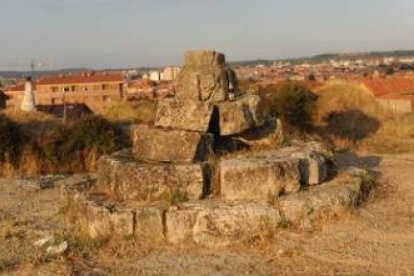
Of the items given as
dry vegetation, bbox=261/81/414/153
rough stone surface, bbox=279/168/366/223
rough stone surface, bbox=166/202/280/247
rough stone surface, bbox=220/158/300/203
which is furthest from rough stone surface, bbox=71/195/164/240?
dry vegetation, bbox=261/81/414/153

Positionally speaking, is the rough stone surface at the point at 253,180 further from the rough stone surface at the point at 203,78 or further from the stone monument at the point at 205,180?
the rough stone surface at the point at 203,78

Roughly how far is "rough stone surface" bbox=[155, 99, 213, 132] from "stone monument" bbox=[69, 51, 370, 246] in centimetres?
1

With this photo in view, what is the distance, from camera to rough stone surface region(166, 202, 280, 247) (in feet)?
20.3

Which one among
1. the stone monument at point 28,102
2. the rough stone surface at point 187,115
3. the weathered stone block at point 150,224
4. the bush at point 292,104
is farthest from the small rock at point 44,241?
the stone monument at point 28,102

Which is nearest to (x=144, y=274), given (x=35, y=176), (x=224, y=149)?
(x=224, y=149)

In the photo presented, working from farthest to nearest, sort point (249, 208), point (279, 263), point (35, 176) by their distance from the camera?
point (35, 176) < point (249, 208) < point (279, 263)

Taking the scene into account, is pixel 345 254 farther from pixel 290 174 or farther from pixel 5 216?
pixel 5 216

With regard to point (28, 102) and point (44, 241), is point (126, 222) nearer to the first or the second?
point (44, 241)

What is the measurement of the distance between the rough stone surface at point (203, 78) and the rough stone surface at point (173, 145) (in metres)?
0.66

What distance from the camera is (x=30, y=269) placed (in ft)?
17.9

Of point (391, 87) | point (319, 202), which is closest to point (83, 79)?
point (391, 87)

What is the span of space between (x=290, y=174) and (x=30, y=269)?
116 inches

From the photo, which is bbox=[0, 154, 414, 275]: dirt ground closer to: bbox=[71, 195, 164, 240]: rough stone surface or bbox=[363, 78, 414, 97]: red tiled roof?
bbox=[71, 195, 164, 240]: rough stone surface

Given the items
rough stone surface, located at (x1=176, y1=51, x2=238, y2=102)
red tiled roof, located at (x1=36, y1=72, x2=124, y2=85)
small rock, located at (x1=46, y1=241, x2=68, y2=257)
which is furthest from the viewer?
red tiled roof, located at (x1=36, y1=72, x2=124, y2=85)
